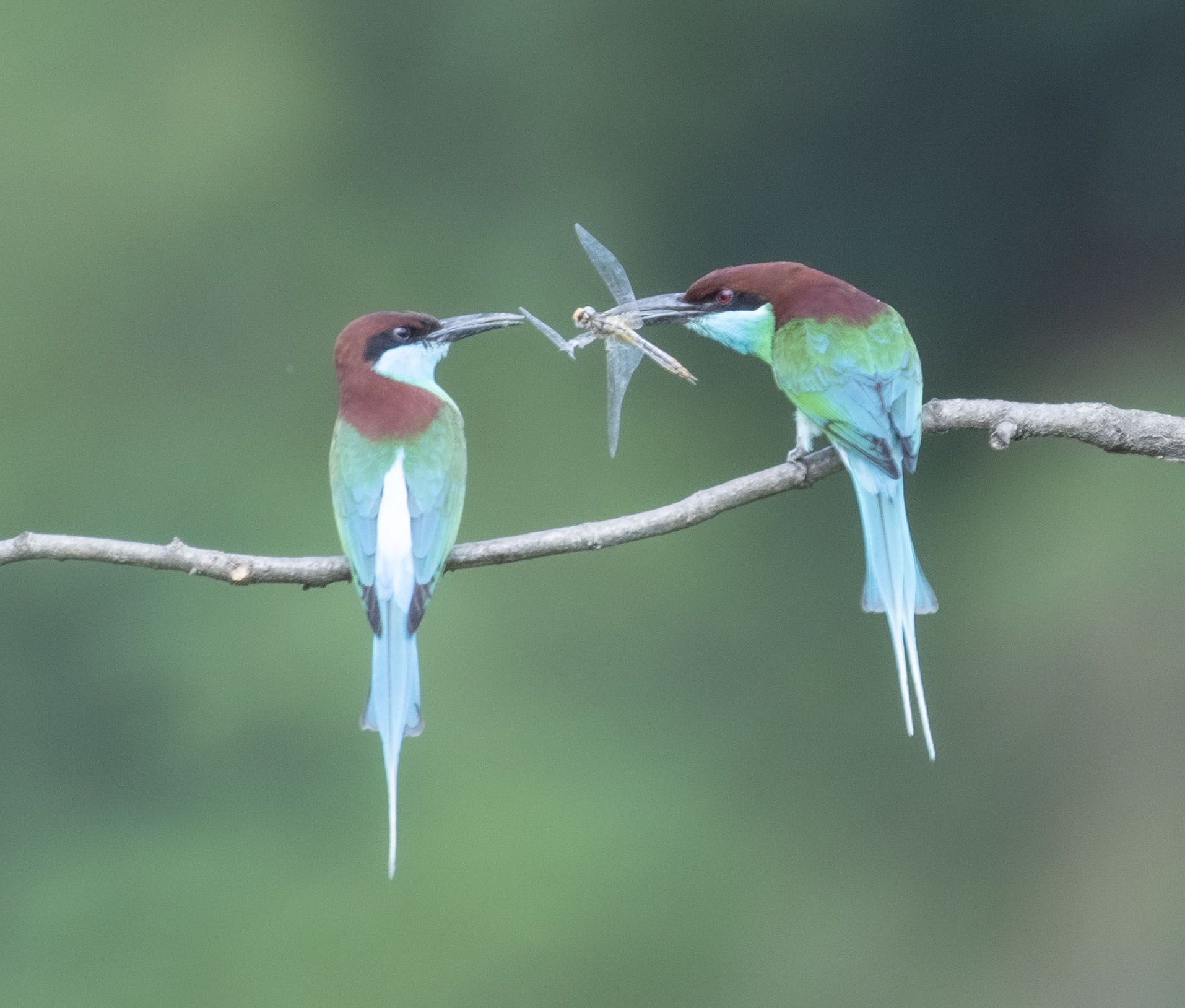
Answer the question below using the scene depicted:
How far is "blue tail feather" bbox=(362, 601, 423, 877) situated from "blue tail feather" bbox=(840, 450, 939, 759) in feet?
2.33

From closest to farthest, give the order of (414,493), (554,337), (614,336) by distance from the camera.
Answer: (414,493) < (554,337) < (614,336)

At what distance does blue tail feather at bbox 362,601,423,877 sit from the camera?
2.41m

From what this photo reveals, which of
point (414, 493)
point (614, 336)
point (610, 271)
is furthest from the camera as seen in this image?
point (610, 271)

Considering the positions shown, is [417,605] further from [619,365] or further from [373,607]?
[619,365]

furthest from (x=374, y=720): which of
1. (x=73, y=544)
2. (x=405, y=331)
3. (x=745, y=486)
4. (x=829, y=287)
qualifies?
(x=829, y=287)

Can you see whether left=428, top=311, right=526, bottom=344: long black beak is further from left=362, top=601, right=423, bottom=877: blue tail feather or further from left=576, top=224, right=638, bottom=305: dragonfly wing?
left=362, top=601, right=423, bottom=877: blue tail feather

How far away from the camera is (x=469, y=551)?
→ 2.36 meters

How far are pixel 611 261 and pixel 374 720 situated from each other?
1113 millimetres

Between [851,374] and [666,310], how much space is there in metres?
0.44

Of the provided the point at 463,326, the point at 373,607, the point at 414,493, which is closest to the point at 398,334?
the point at 463,326

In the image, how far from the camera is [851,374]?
8.27 ft

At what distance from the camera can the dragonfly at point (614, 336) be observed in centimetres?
282

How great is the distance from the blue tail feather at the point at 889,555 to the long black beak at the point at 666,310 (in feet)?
1.63

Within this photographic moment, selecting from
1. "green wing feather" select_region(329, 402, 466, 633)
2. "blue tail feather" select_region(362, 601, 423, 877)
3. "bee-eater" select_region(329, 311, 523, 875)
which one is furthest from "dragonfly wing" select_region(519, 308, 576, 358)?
"blue tail feather" select_region(362, 601, 423, 877)
